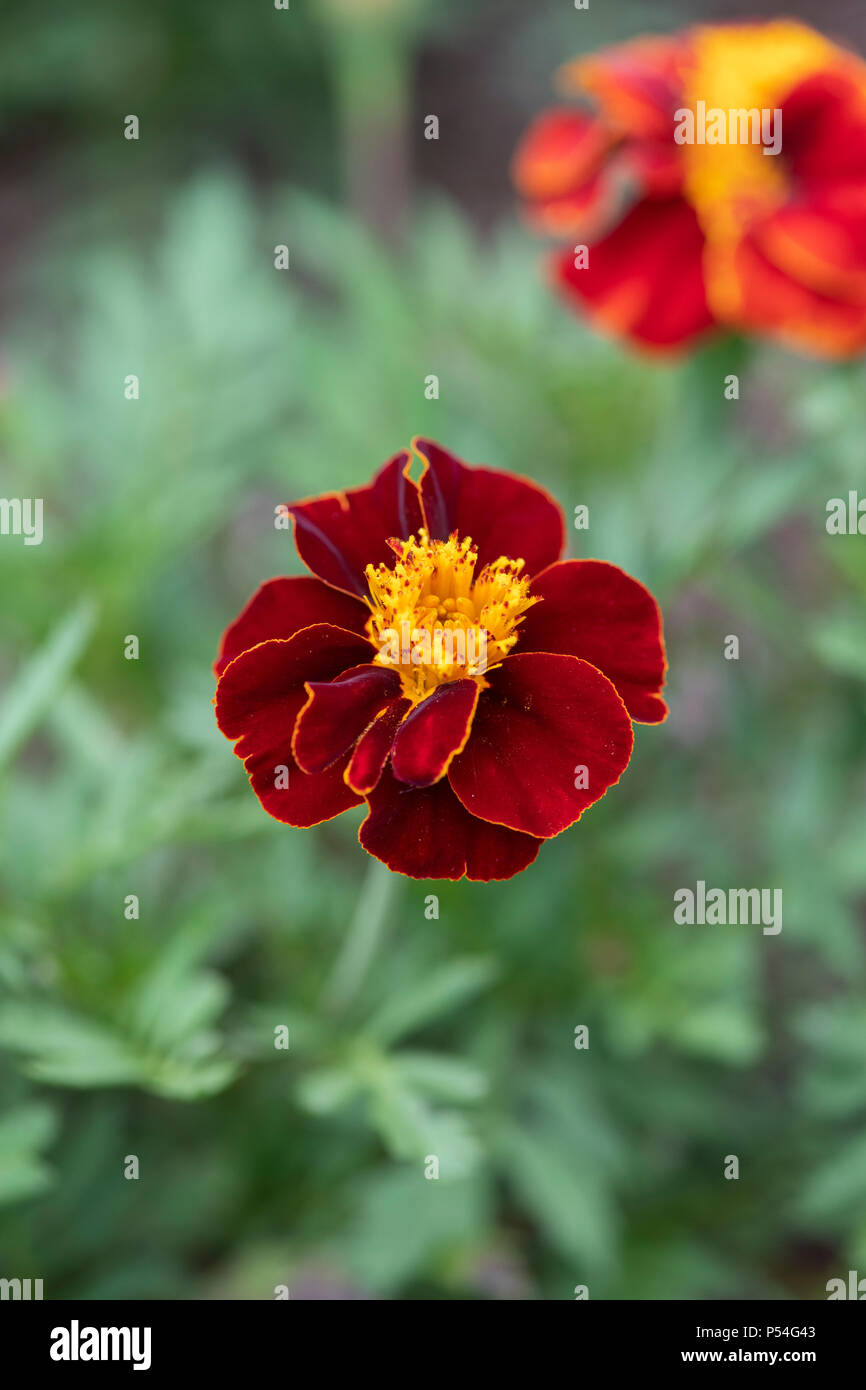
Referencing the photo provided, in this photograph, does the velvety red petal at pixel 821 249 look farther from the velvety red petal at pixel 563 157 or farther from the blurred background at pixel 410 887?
the velvety red petal at pixel 563 157

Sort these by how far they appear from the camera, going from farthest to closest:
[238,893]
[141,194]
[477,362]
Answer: [141,194]
[477,362]
[238,893]

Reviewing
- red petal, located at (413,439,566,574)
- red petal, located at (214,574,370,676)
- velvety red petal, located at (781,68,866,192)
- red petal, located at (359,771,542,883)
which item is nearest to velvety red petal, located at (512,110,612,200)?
velvety red petal, located at (781,68,866,192)

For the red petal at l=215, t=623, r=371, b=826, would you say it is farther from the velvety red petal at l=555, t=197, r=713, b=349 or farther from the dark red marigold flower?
the velvety red petal at l=555, t=197, r=713, b=349

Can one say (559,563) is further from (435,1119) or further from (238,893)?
(238,893)

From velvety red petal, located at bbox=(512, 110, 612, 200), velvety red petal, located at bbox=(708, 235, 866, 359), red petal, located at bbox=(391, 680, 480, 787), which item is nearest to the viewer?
red petal, located at bbox=(391, 680, 480, 787)

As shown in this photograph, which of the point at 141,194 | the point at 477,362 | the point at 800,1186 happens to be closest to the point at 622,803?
the point at 800,1186

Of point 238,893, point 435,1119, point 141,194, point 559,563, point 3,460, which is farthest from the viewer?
point 141,194
